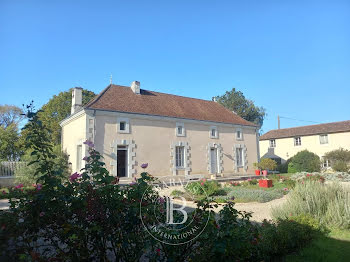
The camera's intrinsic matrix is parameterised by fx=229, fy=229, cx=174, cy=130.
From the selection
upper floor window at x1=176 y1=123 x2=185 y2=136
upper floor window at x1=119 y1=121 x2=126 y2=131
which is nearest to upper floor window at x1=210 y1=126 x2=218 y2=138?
upper floor window at x1=176 y1=123 x2=185 y2=136

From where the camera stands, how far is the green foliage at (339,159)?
18.8 metres

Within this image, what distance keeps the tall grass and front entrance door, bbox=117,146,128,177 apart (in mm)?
9787

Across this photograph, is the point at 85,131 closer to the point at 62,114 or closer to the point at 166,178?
the point at 166,178

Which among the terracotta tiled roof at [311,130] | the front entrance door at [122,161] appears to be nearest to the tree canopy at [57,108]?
the front entrance door at [122,161]

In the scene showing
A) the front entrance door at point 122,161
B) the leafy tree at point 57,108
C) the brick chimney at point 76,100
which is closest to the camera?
the front entrance door at point 122,161

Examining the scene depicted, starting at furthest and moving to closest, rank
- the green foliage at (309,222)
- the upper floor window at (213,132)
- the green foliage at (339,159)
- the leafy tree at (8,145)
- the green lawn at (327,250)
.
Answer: the green foliage at (339,159)
the upper floor window at (213,132)
the leafy tree at (8,145)
the green foliage at (309,222)
the green lawn at (327,250)

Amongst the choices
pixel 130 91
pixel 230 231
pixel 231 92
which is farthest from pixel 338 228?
pixel 231 92

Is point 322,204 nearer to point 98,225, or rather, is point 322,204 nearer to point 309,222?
point 309,222

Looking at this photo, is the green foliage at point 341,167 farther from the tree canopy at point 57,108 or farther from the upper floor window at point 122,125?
the tree canopy at point 57,108

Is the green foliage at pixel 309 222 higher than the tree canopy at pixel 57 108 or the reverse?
the reverse

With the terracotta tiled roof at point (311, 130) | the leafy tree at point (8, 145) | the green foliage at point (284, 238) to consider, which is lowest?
the green foliage at point (284, 238)

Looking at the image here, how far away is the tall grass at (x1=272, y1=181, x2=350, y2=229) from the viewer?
4.86 metres

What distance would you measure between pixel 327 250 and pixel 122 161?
1158cm

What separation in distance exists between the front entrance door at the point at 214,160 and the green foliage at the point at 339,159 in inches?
402
